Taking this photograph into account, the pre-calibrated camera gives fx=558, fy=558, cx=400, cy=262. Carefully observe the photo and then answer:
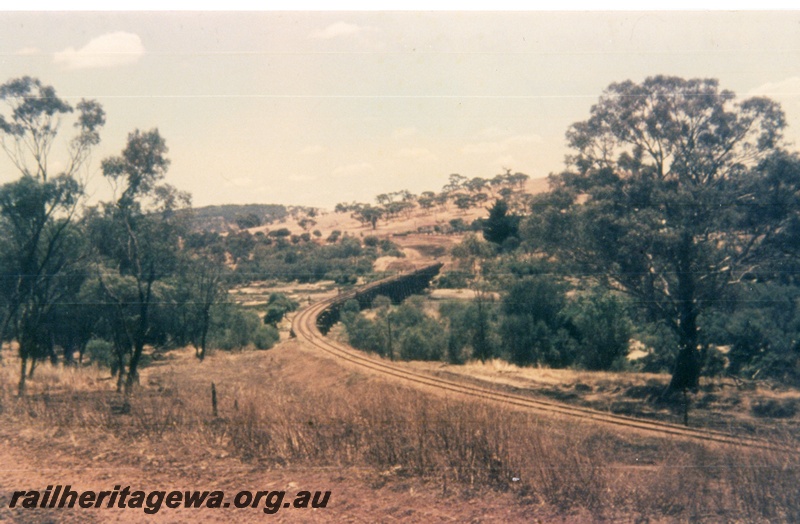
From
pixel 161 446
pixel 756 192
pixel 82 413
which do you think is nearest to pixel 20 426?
pixel 82 413

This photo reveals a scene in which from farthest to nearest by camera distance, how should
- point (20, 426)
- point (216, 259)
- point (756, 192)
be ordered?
1. point (216, 259)
2. point (756, 192)
3. point (20, 426)

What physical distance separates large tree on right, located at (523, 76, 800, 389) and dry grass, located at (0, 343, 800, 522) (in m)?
10.1

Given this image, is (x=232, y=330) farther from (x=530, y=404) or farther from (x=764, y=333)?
(x=764, y=333)

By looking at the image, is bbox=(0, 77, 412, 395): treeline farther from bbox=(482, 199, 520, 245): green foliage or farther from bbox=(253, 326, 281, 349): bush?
bbox=(482, 199, 520, 245): green foliage

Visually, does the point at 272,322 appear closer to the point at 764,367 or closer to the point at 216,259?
the point at 216,259

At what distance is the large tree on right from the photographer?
1805 centimetres

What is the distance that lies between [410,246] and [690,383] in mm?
27679

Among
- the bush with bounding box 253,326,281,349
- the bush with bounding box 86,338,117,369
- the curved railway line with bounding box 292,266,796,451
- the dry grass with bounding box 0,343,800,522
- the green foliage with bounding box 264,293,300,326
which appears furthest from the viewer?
the green foliage with bounding box 264,293,300,326

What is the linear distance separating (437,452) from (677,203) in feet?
46.9

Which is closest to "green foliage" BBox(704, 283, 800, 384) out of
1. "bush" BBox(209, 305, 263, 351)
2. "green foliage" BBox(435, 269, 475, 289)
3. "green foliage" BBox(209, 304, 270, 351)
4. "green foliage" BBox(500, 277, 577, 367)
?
"green foliage" BBox(500, 277, 577, 367)

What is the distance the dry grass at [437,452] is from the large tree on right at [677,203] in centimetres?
1013

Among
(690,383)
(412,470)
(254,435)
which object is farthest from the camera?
(690,383)

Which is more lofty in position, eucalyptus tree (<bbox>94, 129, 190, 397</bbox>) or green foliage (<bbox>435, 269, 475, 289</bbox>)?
eucalyptus tree (<bbox>94, 129, 190, 397</bbox>)

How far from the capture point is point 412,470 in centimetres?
690
